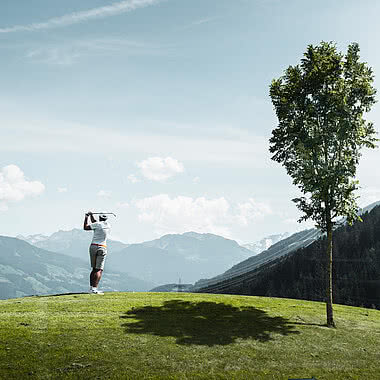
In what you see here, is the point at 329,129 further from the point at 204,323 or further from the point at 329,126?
the point at 204,323

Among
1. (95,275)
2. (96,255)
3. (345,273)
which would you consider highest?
(96,255)

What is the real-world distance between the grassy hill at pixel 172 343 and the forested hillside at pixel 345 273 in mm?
158729

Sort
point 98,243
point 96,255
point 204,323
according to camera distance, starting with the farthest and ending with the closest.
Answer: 1. point 98,243
2. point 96,255
3. point 204,323

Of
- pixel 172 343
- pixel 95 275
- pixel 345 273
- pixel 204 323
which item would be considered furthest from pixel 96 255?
pixel 345 273

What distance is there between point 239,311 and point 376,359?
26.5ft

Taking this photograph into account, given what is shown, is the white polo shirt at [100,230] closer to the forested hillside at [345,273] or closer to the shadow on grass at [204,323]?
the shadow on grass at [204,323]

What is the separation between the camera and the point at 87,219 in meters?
22.2

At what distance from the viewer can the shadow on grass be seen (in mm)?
15391

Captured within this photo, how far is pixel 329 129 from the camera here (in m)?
21.4

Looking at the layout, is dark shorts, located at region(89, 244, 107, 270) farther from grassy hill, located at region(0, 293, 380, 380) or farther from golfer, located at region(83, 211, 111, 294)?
grassy hill, located at region(0, 293, 380, 380)

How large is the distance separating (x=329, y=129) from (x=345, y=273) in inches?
7071

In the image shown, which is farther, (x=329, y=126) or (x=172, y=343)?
(x=329, y=126)

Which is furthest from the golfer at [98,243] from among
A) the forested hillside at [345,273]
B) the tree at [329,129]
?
the forested hillside at [345,273]

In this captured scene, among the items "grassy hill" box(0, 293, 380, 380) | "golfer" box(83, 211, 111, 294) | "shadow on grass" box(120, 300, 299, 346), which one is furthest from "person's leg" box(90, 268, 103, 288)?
"shadow on grass" box(120, 300, 299, 346)
